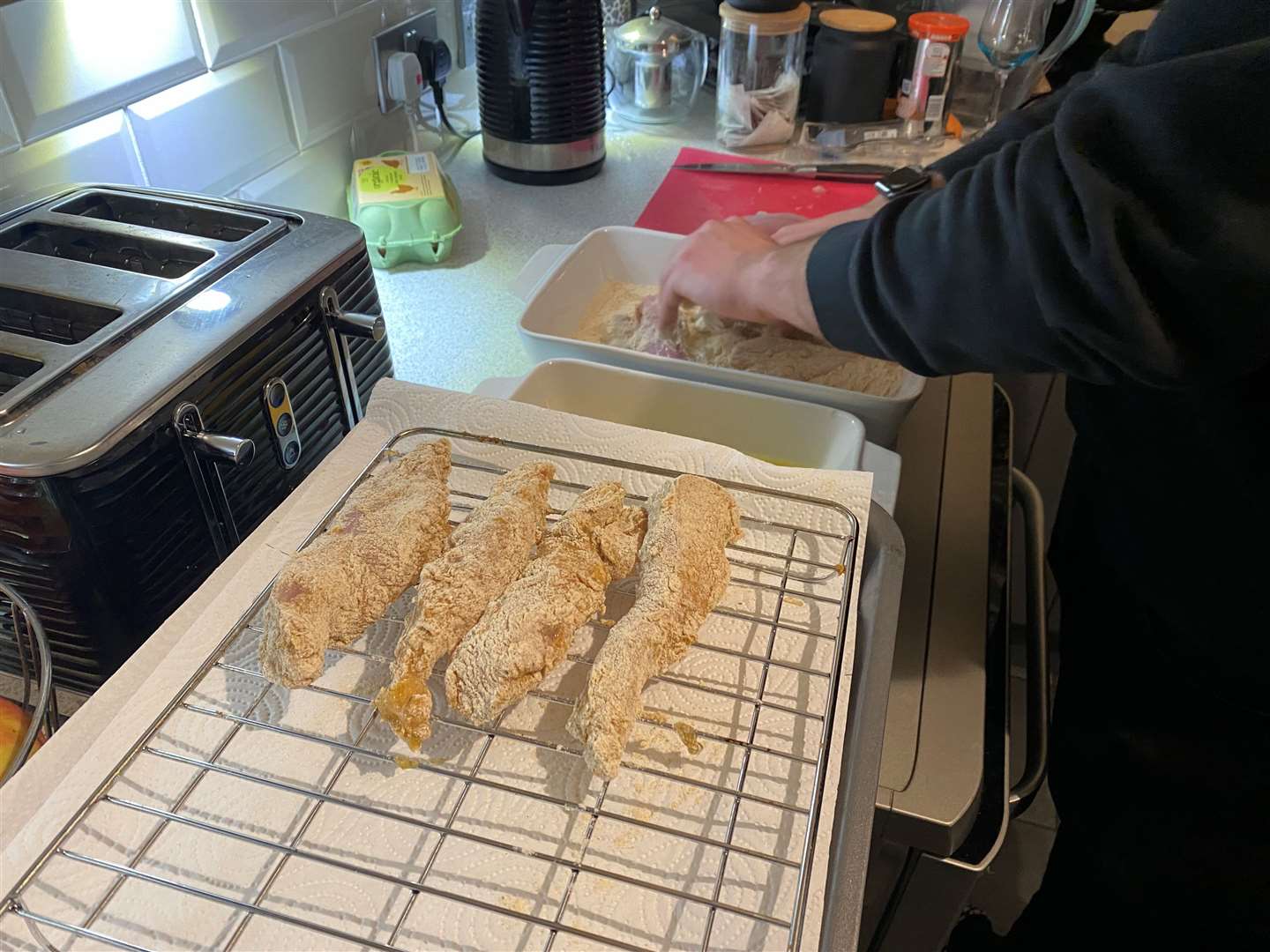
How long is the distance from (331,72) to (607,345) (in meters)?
0.55

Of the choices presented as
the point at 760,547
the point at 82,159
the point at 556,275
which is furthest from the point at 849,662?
the point at 82,159

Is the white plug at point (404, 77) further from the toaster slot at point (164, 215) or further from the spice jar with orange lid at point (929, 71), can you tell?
the spice jar with orange lid at point (929, 71)

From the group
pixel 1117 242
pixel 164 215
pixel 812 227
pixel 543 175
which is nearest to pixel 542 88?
pixel 543 175

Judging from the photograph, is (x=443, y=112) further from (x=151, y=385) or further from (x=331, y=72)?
(x=151, y=385)

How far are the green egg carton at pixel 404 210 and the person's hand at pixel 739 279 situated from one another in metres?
0.34

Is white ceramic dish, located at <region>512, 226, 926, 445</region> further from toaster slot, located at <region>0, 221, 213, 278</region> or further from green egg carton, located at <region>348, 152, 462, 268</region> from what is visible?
toaster slot, located at <region>0, 221, 213, 278</region>

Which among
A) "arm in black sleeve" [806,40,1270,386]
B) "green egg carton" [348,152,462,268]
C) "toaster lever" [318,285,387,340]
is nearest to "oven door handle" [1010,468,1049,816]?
"arm in black sleeve" [806,40,1270,386]

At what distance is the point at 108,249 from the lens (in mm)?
681

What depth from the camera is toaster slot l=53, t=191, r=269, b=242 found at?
0.70 meters

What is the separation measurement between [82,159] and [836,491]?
71 cm

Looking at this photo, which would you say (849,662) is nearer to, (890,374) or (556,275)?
(890,374)

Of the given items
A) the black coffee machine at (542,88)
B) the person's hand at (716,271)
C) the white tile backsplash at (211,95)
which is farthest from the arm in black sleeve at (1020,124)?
the white tile backsplash at (211,95)

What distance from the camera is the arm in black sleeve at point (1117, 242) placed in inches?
→ 17.9

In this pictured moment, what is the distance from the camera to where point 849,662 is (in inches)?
20.9
